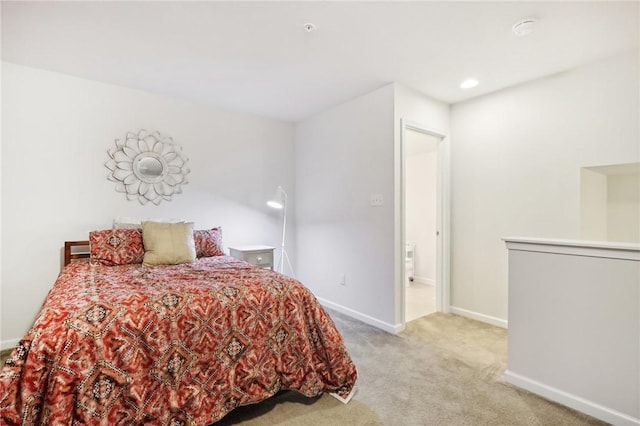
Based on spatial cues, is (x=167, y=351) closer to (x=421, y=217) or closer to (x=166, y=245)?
(x=166, y=245)

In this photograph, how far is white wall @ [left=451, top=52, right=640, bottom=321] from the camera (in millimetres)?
2496

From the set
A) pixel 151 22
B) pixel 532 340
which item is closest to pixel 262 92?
pixel 151 22

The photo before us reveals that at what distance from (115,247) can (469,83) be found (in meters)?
3.50

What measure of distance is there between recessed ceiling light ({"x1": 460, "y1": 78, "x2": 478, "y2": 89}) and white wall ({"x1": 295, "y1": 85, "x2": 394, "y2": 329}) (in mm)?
699

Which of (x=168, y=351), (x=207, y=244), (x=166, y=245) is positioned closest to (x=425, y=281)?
(x=207, y=244)

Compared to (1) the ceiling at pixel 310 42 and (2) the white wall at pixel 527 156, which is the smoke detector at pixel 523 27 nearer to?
(1) the ceiling at pixel 310 42

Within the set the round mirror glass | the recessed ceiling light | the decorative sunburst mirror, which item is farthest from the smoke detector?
the round mirror glass

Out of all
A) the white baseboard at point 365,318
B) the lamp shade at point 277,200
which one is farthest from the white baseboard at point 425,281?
the lamp shade at point 277,200

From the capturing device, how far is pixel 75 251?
2.87 metres

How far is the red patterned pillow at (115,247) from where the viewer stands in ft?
8.19

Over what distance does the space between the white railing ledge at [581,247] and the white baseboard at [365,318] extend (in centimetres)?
136

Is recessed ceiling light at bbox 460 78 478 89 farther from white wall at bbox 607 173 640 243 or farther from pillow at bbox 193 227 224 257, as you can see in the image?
pillow at bbox 193 227 224 257

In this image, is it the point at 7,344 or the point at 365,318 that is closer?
the point at 7,344

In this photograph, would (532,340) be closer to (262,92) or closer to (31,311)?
(262,92)
